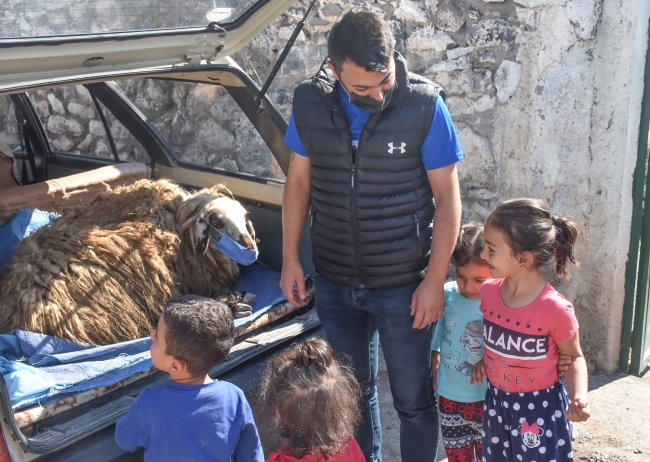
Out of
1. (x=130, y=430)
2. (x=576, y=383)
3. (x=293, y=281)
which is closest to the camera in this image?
(x=130, y=430)

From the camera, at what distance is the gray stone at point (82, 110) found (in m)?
6.31

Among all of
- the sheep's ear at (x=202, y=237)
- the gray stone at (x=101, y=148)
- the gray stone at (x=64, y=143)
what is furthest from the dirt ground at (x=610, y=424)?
the gray stone at (x=64, y=143)

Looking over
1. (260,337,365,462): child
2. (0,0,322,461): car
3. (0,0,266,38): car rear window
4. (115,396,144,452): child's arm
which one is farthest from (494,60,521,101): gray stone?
(115,396,144,452): child's arm

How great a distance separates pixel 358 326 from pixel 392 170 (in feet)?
2.17

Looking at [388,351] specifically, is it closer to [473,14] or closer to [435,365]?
[435,365]

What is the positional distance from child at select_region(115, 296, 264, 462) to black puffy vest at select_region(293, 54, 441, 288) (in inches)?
24.1

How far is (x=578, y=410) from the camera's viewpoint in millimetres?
1932

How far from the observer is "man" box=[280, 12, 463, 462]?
2167 millimetres

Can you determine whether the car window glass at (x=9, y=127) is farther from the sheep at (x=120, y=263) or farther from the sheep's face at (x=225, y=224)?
the sheep's face at (x=225, y=224)

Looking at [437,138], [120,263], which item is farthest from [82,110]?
[437,138]

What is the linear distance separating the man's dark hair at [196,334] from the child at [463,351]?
3.03 ft

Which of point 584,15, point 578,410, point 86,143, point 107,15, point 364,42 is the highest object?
point 107,15

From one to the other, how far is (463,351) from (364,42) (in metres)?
1.18

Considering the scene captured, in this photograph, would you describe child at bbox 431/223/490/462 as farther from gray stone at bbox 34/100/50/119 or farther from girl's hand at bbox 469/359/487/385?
gray stone at bbox 34/100/50/119
